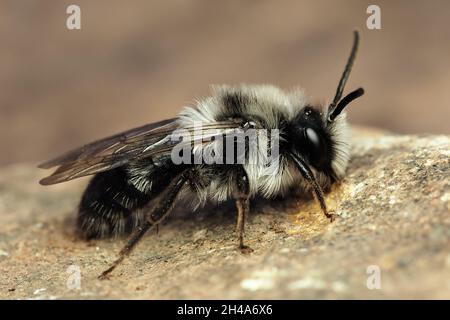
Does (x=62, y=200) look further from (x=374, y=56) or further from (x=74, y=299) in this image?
(x=374, y=56)

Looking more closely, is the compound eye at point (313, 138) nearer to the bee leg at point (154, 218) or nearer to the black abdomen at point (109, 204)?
the bee leg at point (154, 218)

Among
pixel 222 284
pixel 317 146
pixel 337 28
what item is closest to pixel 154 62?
pixel 337 28

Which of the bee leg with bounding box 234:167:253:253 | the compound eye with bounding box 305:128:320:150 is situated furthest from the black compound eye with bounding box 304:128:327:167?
the bee leg with bounding box 234:167:253:253

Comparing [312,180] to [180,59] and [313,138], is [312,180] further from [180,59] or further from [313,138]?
[180,59]

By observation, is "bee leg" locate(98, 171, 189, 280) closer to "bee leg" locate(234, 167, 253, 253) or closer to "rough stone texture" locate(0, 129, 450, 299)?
"rough stone texture" locate(0, 129, 450, 299)

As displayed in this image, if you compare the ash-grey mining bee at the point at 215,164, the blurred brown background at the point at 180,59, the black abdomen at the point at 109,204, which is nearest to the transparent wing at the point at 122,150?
the ash-grey mining bee at the point at 215,164

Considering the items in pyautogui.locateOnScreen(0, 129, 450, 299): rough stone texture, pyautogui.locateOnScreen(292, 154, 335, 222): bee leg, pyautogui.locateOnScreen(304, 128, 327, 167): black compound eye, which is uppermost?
pyautogui.locateOnScreen(304, 128, 327, 167): black compound eye
